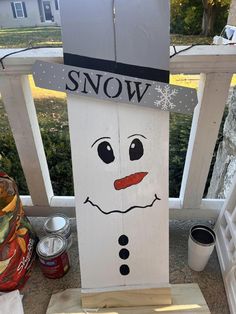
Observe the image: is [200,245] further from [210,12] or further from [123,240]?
[210,12]

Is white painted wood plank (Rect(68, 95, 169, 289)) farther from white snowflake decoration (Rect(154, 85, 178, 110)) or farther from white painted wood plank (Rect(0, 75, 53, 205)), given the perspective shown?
white painted wood plank (Rect(0, 75, 53, 205))

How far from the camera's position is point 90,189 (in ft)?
2.93

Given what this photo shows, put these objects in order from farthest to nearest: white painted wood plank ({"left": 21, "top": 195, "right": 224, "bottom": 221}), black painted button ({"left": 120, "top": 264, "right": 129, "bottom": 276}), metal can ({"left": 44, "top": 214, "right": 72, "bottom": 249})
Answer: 1. white painted wood plank ({"left": 21, "top": 195, "right": 224, "bottom": 221})
2. metal can ({"left": 44, "top": 214, "right": 72, "bottom": 249})
3. black painted button ({"left": 120, "top": 264, "right": 129, "bottom": 276})

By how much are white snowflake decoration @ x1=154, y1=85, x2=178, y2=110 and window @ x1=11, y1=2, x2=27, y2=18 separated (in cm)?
44

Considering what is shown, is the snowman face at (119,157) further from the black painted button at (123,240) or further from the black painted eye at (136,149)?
the black painted button at (123,240)

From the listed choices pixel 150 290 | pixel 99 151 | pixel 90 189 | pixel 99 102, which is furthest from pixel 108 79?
pixel 150 290

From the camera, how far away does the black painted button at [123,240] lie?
97 centimetres

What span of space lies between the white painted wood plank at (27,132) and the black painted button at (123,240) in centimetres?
44

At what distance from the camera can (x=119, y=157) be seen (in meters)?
0.85

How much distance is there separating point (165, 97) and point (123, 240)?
509 mm

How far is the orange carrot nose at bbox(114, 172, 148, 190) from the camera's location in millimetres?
869

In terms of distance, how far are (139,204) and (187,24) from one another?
563mm

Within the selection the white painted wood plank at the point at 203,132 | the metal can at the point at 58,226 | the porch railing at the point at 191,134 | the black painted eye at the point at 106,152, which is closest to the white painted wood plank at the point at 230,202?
the porch railing at the point at 191,134

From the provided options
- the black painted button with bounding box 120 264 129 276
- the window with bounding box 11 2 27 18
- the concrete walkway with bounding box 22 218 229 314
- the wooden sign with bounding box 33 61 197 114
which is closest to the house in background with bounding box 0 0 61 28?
the window with bounding box 11 2 27 18
